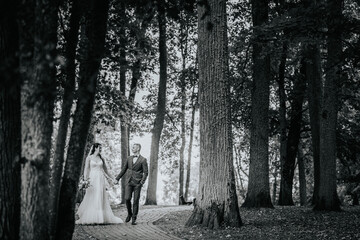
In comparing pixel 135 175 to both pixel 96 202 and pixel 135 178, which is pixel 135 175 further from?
pixel 96 202

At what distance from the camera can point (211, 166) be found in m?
9.16

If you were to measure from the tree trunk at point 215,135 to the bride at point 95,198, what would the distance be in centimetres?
244

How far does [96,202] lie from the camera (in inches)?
400

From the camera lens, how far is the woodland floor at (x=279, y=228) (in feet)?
25.5

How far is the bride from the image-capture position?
989 cm

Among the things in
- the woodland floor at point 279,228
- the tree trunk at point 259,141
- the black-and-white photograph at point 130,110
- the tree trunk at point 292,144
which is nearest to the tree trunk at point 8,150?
the black-and-white photograph at point 130,110

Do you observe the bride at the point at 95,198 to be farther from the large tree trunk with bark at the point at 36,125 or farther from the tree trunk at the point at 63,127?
the large tree trunk with bark at the point at 36,125

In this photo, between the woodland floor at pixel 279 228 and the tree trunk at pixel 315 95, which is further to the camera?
the tree trunk at pixel 315 95

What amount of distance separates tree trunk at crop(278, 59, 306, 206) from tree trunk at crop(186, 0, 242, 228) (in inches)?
382

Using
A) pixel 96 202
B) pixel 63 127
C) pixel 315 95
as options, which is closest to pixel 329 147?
pixel 315 95

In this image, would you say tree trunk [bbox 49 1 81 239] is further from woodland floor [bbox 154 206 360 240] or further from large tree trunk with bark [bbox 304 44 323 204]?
large tree trunk with bark [bbox 304 44 323 204]

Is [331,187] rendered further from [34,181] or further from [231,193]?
[34,181]

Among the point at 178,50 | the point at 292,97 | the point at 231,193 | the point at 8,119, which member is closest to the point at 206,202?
the point at 231,193

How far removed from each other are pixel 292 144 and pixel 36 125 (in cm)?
1693
